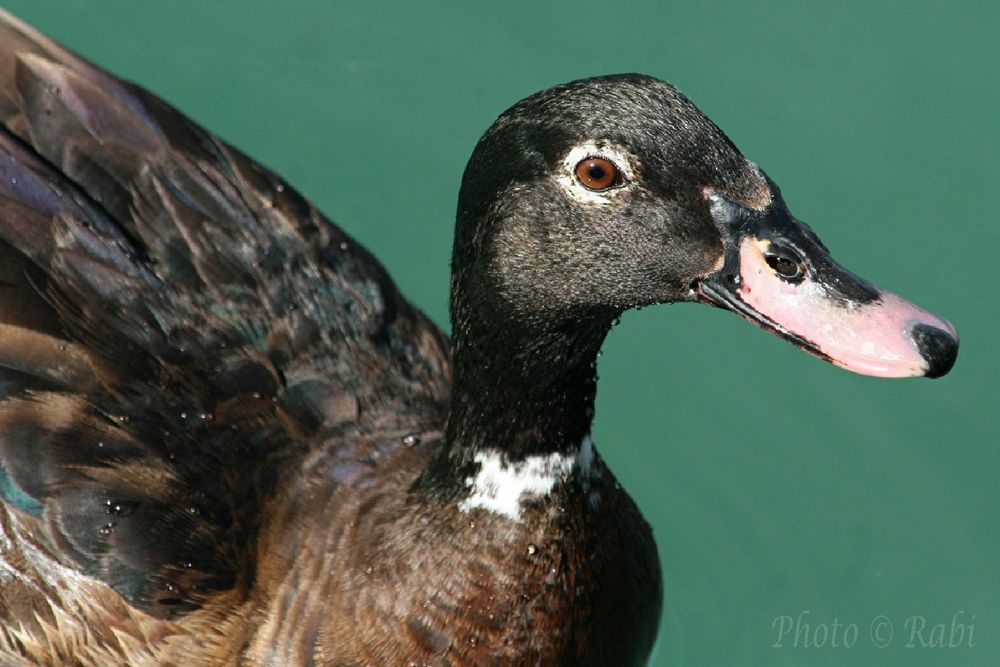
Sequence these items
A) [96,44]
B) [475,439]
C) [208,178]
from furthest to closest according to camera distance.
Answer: [96,44] < [208,178] < [475,439]

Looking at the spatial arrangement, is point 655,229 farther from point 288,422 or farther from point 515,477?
point 288,422

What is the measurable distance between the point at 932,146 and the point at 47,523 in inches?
164

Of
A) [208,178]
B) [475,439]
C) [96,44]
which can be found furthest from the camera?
[96,44]

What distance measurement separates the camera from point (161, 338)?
12.4 feet

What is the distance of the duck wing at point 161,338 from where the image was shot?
3.59 m

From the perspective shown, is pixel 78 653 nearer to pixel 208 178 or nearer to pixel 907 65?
pixel 208 178

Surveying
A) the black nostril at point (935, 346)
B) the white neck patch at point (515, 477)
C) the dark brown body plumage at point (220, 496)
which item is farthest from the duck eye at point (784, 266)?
the dark brown body plumage at point (220, 496)

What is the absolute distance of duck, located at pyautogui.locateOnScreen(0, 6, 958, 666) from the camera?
3195 millimetres

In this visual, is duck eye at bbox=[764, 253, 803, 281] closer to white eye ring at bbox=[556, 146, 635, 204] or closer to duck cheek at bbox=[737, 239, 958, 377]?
duck cheek at bbox=[737, 239, 958, 377]

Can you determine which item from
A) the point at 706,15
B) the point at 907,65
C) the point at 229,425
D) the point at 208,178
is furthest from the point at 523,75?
the point at 229,425

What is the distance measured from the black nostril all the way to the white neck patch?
945 mm

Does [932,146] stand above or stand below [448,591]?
above

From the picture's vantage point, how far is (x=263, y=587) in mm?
3691

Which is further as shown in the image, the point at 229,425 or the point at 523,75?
the point at 523,75
